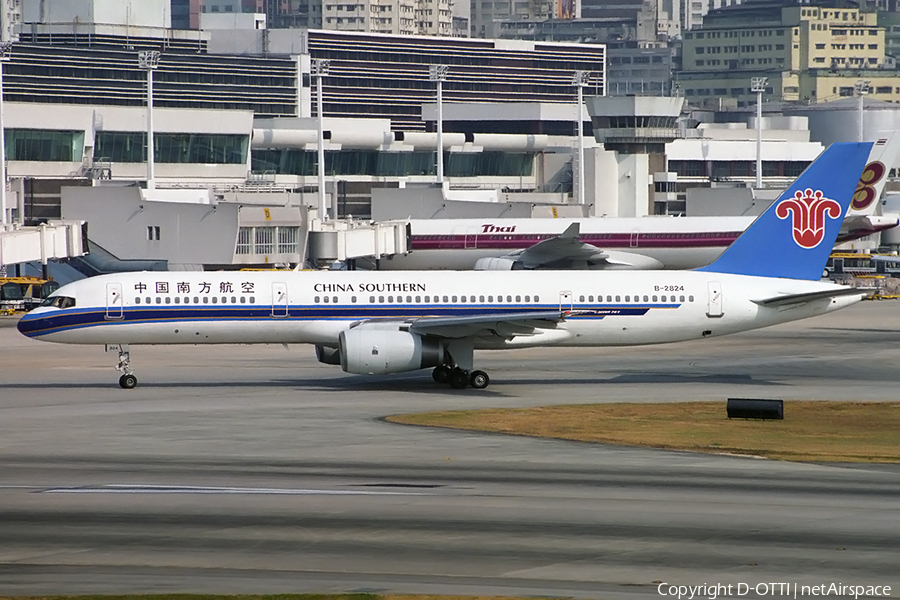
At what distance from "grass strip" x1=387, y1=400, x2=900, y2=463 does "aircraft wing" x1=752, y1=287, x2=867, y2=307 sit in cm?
501

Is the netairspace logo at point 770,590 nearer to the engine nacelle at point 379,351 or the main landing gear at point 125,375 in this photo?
the engine nacelle at point 379,351

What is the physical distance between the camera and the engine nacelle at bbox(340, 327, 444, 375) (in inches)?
1695

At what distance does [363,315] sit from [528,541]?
2410cm

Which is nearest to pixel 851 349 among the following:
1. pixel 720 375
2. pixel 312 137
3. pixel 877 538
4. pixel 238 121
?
pixel 720 375

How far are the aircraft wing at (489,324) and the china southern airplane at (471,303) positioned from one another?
0.08m

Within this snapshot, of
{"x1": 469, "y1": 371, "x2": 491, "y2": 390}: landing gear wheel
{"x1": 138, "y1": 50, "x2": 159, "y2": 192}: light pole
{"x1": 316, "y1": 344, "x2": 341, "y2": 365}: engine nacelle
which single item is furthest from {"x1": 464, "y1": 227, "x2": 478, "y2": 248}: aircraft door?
{"x1": 469, "y1": 371, "x2": 491, "y2": 390}: landing gear wheel

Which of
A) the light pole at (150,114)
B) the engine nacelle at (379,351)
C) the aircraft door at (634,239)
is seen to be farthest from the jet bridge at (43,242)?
the aircraft door at (634,239)

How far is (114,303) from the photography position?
45250 millimetres

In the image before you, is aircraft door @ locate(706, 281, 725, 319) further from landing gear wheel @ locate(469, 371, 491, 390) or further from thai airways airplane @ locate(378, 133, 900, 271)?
thai airways airplane @ locate(378, 133, 900, 271)

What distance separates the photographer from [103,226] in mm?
83688

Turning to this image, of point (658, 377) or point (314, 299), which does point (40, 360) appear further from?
point (658, 377)

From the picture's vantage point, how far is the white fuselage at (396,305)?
45.4 meters

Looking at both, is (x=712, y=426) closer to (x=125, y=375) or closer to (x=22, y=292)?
(x=125, y=375)

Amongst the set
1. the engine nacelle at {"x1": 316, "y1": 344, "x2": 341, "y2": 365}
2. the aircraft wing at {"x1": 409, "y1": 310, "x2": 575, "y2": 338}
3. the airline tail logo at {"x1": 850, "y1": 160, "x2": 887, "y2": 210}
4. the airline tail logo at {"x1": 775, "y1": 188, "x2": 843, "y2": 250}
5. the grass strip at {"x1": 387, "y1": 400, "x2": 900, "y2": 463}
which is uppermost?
the airline tail logo at {"x1": 850, "y1": 160, "x2": 887, "y2": 210}
